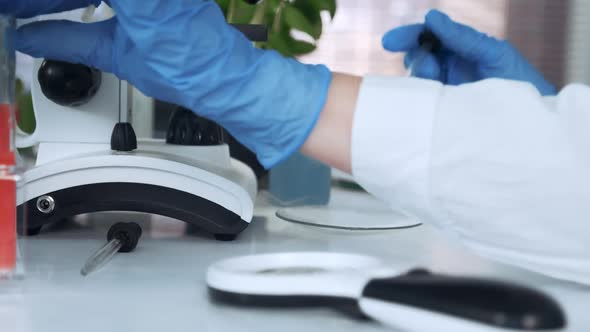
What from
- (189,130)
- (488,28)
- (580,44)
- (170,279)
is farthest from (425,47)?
(488,28)

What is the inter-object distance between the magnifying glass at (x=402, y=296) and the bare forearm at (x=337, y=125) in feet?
0.32

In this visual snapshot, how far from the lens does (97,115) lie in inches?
29.1

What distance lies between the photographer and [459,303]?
0.34m

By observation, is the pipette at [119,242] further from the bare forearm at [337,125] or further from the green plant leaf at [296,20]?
the green plant leaf at [296,20]

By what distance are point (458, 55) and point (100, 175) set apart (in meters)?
0.72

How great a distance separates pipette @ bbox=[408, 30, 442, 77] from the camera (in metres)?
1.04

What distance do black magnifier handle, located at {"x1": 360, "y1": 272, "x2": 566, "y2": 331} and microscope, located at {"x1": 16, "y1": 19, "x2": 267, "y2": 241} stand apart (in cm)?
31

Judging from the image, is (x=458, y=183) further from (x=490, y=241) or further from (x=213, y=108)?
(x=213, y=108)

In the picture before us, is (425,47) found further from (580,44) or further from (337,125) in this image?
(580,44)

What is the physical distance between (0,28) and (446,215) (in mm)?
450

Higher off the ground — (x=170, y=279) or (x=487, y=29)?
(x=487, y=29)

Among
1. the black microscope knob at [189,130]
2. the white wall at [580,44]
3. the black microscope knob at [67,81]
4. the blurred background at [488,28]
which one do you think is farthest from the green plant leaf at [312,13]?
the white wall at [580,44]

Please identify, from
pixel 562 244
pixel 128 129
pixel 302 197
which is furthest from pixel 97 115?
pixel 562 244

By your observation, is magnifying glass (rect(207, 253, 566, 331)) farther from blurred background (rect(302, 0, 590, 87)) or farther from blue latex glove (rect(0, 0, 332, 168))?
blurred background (rect(302, 0, 590, 87))
